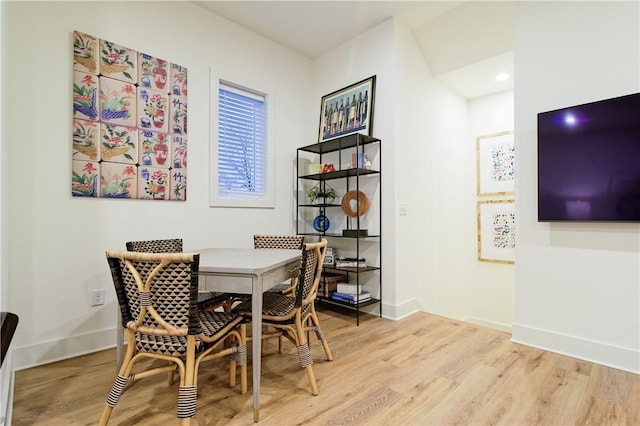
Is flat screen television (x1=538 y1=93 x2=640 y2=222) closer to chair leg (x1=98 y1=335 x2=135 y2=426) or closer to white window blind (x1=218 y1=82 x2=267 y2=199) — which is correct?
white window blind (x1=218 y1=82 x2=267 y2=199)

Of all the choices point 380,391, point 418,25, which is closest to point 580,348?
point 380,391

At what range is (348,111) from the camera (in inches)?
137

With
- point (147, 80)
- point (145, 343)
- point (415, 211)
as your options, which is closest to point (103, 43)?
point (147, 80)

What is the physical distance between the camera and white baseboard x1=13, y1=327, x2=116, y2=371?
204 centimetres

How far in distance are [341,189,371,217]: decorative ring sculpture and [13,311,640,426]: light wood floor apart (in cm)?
138

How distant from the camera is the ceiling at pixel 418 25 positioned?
296cm

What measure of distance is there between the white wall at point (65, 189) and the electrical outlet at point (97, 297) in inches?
1.5

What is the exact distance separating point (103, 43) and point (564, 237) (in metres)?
3.75

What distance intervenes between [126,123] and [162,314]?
1.83 m

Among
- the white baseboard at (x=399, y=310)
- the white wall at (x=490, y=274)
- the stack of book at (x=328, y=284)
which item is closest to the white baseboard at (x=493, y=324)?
the white wall at (x=490, y=274)

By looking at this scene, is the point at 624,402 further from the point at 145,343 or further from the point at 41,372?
the point at 41,372

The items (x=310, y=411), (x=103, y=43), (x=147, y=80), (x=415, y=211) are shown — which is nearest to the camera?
(x=310, y=411)

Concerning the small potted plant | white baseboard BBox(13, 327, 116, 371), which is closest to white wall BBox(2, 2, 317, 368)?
white baseboard BBox(13, 327, 116, 371)

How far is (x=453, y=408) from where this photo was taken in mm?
1624
